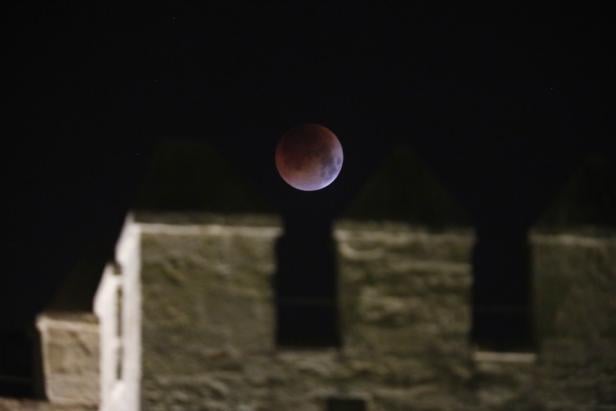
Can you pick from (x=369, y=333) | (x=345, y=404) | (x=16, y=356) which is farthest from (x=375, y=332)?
(x=16, y=356)

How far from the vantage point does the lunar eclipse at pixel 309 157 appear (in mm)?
19562

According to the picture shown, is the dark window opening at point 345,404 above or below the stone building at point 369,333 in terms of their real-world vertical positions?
below

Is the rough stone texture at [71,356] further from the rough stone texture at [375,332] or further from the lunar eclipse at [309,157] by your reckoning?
the lunar eclipse at [309,157]

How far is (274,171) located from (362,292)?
20761 mm

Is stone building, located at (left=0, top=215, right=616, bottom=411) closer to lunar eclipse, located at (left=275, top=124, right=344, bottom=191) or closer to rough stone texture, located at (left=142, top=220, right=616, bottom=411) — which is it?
rough stone texture, located at (left=142, top=220, right=616, bottom=411)

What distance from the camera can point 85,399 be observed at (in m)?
4.16

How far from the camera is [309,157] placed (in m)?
20.4

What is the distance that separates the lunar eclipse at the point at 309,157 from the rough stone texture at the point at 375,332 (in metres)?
14.4

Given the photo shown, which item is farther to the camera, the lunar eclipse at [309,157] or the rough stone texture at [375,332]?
the lunar eclipse at [309,157]

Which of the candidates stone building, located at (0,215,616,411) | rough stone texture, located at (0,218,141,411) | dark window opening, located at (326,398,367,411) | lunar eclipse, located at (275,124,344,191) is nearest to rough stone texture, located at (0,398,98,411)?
rough stone texture, located at (0,218,141,411)

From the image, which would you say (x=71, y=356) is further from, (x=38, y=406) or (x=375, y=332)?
(x=375, y=332)

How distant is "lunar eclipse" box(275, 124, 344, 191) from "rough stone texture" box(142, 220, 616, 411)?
14.4 metres

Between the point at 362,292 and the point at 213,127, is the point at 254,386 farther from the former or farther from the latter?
the point at 213,127

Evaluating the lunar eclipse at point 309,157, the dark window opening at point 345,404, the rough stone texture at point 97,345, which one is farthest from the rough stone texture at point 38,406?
the lunar eclipse at point 309,157
